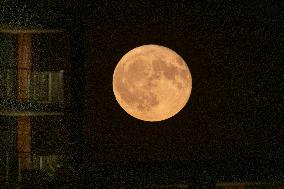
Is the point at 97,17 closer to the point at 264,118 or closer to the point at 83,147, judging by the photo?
the point at 83,147

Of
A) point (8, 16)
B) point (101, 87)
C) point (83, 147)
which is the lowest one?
point (83, 147)

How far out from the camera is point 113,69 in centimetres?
389

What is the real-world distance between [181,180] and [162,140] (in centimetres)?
42

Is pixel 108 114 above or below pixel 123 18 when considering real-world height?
below

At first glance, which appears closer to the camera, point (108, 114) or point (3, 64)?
point (108, 114)

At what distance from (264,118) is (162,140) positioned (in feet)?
2.86

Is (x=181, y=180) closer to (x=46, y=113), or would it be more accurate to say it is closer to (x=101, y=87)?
(x=101, y=87)

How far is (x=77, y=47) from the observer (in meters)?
4.23

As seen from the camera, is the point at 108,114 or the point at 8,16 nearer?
the point at 108,114

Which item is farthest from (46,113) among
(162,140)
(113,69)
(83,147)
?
(162,140)

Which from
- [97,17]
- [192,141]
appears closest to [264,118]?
[192,141]

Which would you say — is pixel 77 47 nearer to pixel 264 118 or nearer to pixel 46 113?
pixel 46 113

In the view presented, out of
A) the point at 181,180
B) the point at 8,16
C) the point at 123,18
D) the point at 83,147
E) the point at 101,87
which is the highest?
the point at 8,16

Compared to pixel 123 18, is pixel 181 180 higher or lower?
lower
